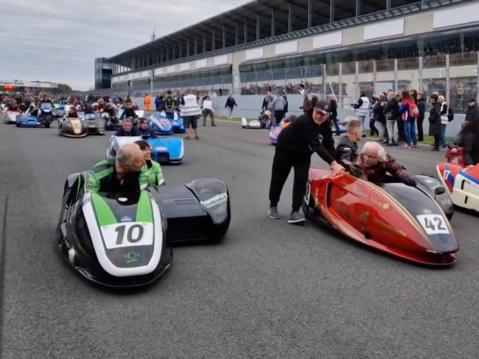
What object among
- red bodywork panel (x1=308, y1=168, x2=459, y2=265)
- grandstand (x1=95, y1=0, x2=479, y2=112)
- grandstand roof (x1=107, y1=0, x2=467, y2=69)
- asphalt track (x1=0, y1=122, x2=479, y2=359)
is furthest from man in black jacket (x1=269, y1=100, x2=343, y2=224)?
grandstand roof (x1=107, y1=0, x2=467, y2=69)

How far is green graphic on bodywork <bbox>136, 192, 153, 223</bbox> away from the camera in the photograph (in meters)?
4.55

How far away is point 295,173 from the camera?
669cm

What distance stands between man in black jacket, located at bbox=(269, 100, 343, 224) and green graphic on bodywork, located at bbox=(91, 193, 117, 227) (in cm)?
262

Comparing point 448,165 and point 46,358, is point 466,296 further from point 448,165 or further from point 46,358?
point 448,165

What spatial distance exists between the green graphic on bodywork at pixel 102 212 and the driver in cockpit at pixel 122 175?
350 millimetres

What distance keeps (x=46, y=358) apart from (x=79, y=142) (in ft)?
47.3

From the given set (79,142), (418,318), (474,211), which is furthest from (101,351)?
(79,142)

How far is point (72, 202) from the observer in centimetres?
537

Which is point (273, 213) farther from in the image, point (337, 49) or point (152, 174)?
point (337, 49)

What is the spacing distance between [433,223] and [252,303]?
6.48ft

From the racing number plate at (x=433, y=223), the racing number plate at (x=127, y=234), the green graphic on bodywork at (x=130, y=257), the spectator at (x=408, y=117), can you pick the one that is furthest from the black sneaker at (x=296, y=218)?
the spectator at (x=408, y=117)

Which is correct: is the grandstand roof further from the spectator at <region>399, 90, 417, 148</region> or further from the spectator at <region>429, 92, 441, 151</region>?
the spectator at <region>429, 92, 441, 151</region>

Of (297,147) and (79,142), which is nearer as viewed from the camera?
(297,147)

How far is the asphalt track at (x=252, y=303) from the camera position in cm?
334
